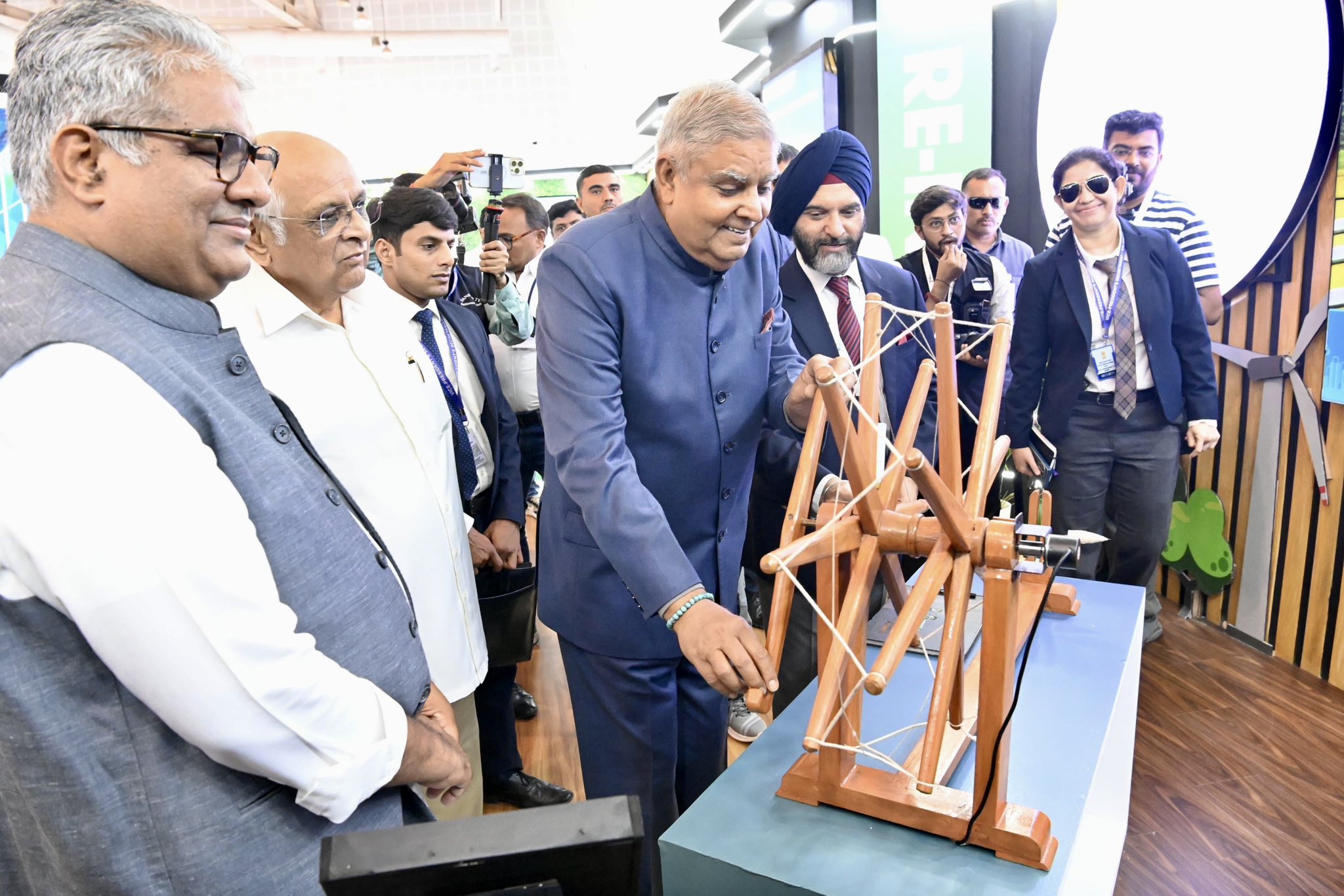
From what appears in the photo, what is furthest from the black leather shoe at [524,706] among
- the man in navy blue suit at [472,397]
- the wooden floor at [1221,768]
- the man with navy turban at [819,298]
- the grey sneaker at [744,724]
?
the man with navy turban at [819,298]

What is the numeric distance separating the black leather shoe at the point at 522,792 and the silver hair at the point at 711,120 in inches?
70.9

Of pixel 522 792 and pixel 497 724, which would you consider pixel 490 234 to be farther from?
pixel 522 792

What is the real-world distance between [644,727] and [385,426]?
0.69 m

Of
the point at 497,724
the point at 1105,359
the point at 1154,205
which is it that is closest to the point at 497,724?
the point at 497,724

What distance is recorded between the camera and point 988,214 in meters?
3.57

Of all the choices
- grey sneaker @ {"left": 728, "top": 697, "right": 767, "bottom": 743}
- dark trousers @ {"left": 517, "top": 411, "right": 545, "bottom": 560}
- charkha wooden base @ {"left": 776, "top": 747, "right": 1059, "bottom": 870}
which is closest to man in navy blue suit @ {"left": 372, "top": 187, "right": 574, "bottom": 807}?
grey sneaker @ {"left": 728, "top": 697, "right": 767, "bottom": 743}

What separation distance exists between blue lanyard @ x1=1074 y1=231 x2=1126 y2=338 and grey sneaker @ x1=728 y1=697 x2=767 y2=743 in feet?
5.70

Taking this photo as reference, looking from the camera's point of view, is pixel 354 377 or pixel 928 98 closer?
pixel 354 377

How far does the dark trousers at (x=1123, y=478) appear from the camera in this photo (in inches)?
120

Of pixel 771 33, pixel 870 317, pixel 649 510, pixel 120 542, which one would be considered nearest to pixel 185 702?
pixel 120 542

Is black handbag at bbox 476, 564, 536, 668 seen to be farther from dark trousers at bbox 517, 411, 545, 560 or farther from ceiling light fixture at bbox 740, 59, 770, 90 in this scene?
ceiling light fixture at bbox 740, 59, 770, 90

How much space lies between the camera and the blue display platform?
1.09 meters

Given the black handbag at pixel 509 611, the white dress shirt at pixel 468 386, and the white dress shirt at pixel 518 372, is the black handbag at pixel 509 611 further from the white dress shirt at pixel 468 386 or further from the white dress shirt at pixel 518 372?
the white dress shirt at pixel 518 372

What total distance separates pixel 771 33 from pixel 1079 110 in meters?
3.78
